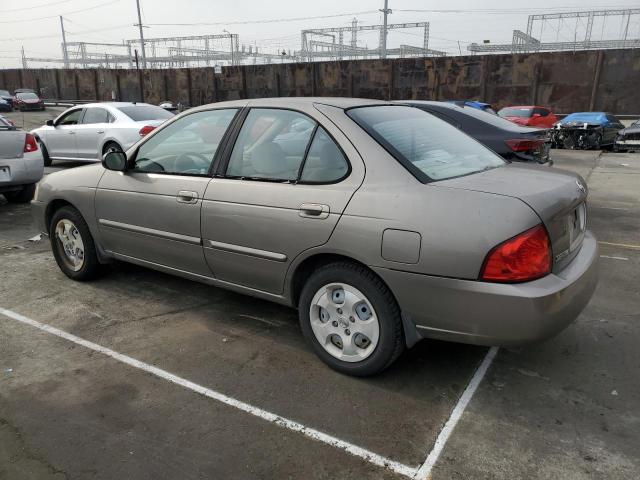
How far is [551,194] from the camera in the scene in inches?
112

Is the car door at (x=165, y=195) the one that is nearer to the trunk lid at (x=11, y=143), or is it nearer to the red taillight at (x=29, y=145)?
the trunk lid at (x=11, y=143)

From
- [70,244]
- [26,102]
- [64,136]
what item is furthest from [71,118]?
[26,102]

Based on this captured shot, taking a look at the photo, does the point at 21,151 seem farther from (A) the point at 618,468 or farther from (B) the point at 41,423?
(A) the point at 618,468

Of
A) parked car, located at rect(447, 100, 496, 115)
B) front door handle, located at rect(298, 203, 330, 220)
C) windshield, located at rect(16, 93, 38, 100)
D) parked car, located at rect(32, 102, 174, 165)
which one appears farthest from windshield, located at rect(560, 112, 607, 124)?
windshield, located at rect(16, 93, 38, 100)

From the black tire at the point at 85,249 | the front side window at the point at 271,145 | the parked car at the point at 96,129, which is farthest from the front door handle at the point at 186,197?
the parked car at the point at 96,129

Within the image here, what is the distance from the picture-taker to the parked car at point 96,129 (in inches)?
422

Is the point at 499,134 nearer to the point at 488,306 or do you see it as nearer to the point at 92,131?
the point at 488,306

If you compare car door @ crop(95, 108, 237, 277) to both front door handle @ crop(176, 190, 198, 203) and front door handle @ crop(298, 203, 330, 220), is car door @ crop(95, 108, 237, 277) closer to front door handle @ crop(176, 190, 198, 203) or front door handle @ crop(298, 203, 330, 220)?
front door handle @ crop(176, 190, 198, 203)

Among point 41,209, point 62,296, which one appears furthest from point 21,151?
point 62,296

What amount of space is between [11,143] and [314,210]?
679 centimetres

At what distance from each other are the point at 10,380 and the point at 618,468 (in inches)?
133

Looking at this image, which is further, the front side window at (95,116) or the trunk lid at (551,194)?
the front side window at (95,116)

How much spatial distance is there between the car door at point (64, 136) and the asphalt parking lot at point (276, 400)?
848 centimetres

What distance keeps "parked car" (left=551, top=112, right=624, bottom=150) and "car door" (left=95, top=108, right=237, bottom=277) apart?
1586 cm
